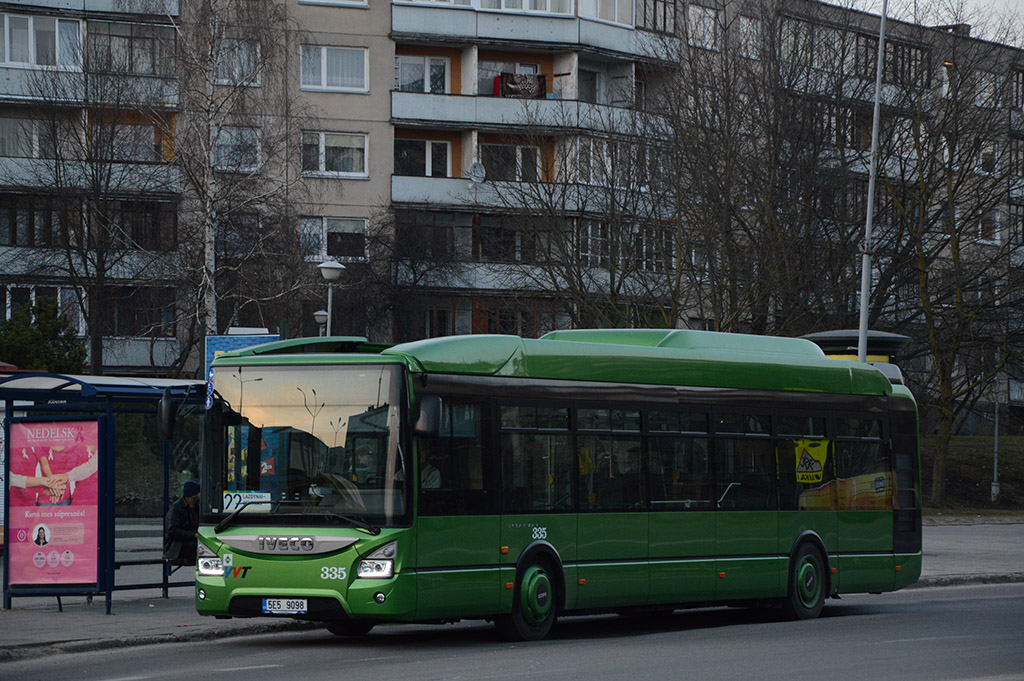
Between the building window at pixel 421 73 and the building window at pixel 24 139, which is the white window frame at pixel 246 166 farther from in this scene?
the building window at pixel 421 73

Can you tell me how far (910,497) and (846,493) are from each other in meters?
1.36

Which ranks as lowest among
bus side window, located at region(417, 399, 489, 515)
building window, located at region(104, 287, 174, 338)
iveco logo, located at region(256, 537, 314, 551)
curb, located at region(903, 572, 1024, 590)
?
curb, located at region(903, 572, 1024, 590)

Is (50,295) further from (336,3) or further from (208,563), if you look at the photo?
(208,563)

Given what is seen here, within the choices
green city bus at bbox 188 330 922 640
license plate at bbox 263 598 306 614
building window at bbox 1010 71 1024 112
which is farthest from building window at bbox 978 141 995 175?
license plate at bbox 263 598 306 614

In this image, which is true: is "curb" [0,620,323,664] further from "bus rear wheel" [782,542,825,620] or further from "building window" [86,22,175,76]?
"building window" [86,22,175,76]

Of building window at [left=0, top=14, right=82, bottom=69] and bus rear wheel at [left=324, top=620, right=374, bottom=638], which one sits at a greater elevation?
building window at [left=0, top=14, right=82, bottom=69]

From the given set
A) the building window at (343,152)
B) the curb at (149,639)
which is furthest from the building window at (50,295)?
the curb at (149,639)

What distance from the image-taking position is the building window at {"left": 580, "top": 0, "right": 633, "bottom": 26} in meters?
57.9

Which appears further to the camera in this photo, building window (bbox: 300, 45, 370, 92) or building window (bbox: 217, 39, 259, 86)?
building window (bbox: 300, 45, 370, 92)

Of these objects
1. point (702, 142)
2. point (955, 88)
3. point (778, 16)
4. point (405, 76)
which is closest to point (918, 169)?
point (955, 88)

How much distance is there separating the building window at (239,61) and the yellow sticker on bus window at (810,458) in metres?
23.3

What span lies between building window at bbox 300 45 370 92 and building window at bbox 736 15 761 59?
1887 cm

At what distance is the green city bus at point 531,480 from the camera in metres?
13.9

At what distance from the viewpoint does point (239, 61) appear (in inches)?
1569
